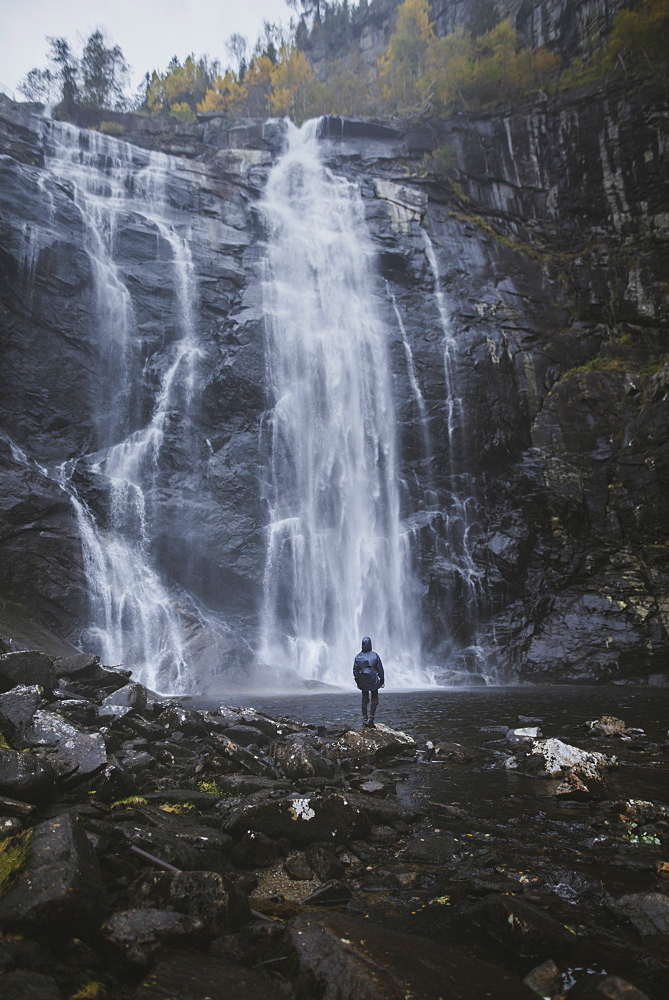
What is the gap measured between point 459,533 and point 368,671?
15032 millimetres

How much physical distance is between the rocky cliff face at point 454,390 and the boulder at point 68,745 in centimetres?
1149

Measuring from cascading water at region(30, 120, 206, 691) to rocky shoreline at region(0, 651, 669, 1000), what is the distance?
13.0 metres

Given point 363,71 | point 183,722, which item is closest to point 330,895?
point 183,722

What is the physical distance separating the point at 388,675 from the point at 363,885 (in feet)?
57.2

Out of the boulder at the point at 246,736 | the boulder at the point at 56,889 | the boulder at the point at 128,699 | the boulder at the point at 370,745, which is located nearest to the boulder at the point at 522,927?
the boulder at the point at 56,889

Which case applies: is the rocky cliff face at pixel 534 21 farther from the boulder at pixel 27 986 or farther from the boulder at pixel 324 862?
the boulder at pixel 27 986

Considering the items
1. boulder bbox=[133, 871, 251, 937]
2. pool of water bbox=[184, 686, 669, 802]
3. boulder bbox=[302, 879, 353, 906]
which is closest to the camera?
boulder bbox=[133, 871, 251, 937]

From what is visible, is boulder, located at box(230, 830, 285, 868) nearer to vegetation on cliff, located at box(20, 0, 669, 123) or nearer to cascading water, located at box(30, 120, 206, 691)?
cascading water, located at box(30, 120, 206, 691)

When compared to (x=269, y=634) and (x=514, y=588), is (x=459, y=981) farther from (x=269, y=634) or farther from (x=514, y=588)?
(x=514, y=588)

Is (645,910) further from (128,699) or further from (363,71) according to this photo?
(363,71)

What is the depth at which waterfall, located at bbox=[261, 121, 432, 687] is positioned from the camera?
73.6 ft

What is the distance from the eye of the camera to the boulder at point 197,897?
2.92 metres

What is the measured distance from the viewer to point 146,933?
2.63 m

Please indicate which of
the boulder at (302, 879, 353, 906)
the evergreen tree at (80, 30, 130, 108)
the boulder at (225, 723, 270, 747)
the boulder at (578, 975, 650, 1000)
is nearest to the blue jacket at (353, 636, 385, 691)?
the boulder at (225, 723, 270, 747)
